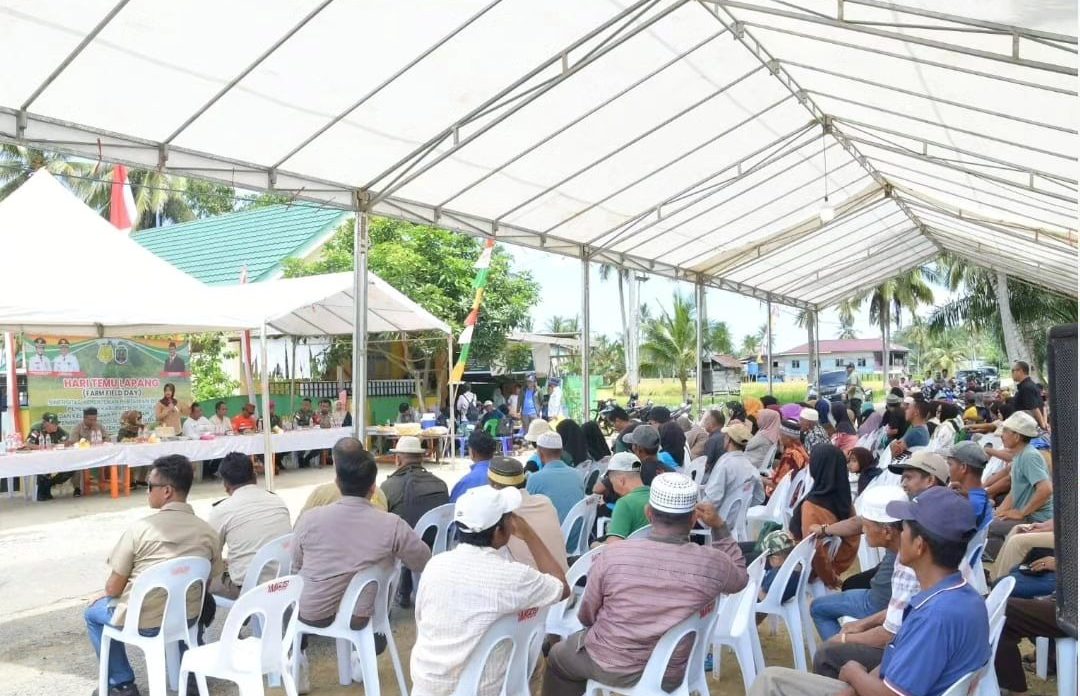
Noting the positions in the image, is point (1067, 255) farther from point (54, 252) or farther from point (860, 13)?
point (54, 252)

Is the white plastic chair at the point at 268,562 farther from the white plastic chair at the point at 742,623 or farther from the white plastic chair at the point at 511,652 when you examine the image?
the white plastic chair at the point at 742,623

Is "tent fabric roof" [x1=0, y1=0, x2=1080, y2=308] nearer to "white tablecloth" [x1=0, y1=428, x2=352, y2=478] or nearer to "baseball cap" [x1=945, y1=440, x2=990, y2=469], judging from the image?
"baseball cap" [x1=945, y1=440, x2=990, y2=469]

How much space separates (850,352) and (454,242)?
56.5 metres

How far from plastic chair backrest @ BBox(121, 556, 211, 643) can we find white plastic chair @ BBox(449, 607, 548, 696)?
139 centimetres

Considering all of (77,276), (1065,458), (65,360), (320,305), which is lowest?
(1065,458)

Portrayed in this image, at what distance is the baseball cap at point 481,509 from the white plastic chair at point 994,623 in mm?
1402

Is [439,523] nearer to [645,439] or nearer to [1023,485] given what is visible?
[645,439]

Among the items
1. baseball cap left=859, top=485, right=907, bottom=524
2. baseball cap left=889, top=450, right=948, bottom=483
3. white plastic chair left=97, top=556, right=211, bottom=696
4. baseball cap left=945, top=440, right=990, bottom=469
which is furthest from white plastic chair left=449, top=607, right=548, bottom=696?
baseball cap left=945, top=440, right=990, bottom=469

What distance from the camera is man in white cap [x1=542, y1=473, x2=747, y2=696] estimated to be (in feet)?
8.87

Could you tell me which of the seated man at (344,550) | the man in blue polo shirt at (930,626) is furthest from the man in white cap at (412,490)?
the man in blue polo shirt at (930,626)

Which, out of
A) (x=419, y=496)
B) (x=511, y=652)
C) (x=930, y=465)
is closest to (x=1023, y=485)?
(x=930, y=465)

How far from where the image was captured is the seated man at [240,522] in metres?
4.00

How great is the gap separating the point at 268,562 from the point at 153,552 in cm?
53

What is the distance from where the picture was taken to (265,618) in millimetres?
3064
